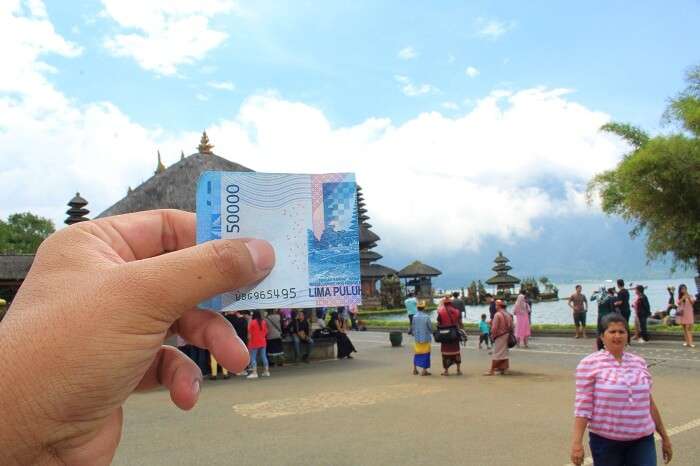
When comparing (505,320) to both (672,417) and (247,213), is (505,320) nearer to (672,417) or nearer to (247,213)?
(672,417)

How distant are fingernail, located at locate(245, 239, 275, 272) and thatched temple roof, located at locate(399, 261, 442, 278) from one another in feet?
164

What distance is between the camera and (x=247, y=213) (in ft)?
5.82

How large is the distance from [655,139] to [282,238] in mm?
25935

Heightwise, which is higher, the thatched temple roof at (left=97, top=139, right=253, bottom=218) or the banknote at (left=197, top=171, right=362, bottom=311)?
the thatched temple roof at (left=97, top=139, right=253, bottom=218)

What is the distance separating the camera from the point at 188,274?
5.37ft

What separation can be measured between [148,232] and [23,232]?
65.3m

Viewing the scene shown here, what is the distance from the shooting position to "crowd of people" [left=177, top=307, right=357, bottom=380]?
1277cm

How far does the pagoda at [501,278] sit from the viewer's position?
172 feet

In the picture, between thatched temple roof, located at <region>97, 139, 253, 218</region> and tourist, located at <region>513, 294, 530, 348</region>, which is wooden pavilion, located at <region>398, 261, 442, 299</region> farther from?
thatched temple roof, located at <region>97, 139, 253, 218</region>

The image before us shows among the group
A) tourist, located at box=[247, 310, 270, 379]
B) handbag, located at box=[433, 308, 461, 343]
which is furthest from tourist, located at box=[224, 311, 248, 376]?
handbag, located at box=[433, 308, 461, 343]

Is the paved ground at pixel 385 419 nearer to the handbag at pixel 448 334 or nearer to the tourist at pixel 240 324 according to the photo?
the handbag at pixel 448 334

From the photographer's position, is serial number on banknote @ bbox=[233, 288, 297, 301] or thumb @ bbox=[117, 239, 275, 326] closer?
thumb @ bbox=[117, 239, 275, 326]

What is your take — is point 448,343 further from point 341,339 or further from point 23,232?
point 23,232

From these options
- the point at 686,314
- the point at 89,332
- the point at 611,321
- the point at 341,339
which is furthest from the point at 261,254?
the point at 686,314
